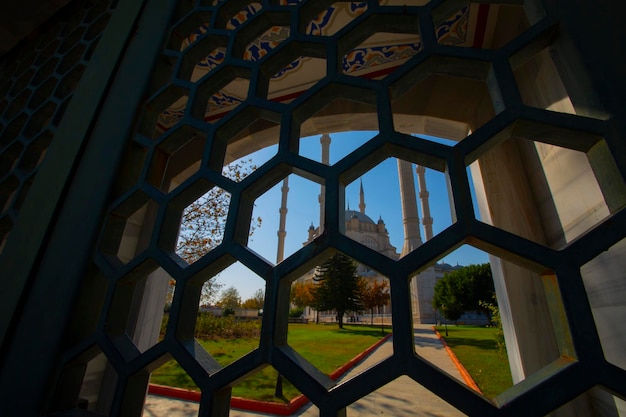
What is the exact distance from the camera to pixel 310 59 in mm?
2113

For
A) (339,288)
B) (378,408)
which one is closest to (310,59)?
(378,408)

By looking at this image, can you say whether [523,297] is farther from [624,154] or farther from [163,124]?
[163,124]

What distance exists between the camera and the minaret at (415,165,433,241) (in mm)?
17594

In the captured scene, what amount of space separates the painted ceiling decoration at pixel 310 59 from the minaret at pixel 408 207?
13.9 metres

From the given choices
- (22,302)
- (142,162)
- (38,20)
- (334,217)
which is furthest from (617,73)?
(38,20)

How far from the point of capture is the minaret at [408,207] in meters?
15.4

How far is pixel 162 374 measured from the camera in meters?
5.07

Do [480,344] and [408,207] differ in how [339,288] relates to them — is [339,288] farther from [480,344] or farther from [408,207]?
[480,344]

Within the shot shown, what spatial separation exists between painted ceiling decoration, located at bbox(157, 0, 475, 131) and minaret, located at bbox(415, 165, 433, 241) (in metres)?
15.5

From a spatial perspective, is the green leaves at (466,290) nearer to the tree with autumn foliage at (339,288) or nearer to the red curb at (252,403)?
the tree with autumn foliage at (339,288)

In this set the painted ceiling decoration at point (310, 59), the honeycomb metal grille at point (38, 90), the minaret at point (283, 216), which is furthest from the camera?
the minaret at point (283, 216)

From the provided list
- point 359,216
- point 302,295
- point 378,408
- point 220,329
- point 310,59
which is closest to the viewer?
point 310,59

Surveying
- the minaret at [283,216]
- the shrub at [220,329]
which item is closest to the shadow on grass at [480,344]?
the shrub at [220,329]

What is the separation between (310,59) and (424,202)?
17871 millimetres
